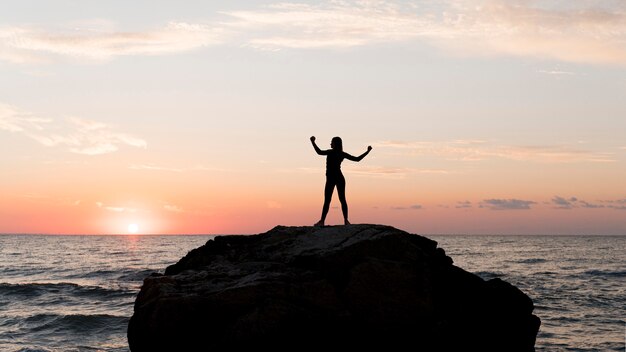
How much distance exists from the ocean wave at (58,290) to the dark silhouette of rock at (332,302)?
24.2m

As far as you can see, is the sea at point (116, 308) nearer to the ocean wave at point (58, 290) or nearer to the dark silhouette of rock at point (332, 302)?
the ocean wave at point (58, 290)

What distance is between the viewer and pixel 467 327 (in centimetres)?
1173

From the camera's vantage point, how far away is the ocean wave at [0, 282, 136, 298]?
113 feet

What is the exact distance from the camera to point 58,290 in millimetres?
36594

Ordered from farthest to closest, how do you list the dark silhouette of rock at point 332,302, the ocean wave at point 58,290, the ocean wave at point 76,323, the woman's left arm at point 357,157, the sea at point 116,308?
the ocean wave at point 58,290
the ocean wave at point 76,323
the sea at point 116,308
the woman's left arm at point 357,157
the dark silhouette of rock at point 332,302

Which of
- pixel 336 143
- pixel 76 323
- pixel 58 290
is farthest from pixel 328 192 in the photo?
pixel 58 290

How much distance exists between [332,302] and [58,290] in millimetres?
30334

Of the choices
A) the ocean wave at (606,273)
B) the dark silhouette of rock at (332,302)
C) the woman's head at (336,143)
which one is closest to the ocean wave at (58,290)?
the woman's head at (336,143)

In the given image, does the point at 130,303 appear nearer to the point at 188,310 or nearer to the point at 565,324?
the point at 565,324

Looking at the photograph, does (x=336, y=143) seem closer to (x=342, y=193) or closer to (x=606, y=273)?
(x=342, y=193)

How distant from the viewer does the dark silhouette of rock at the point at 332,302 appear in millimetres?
10148

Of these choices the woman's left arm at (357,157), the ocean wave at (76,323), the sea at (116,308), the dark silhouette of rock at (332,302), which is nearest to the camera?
the dark silhouette of rock at (332,302)

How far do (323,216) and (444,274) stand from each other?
10.7ft

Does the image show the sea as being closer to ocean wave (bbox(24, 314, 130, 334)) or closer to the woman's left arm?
ocean wave (bbox(24, 314, 130, 334))
